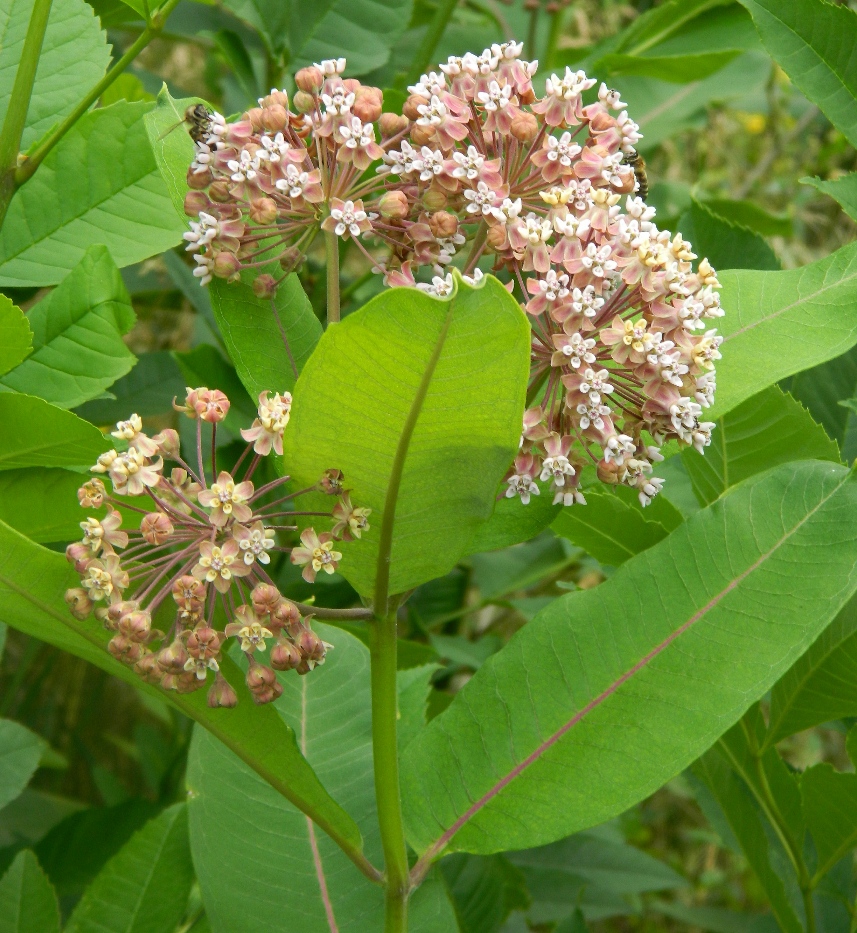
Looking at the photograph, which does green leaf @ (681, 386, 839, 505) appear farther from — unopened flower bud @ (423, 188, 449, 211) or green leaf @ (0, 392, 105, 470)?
green leaf @ (0, 392, 105, 470)

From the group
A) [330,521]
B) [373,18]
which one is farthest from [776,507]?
[373,18]

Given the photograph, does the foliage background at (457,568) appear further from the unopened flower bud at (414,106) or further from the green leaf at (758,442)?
the unopened flower bud at (414,106)

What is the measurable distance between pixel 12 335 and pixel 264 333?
27cm

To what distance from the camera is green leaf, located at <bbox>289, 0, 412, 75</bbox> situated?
6.41 ft

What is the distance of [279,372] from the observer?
111cm

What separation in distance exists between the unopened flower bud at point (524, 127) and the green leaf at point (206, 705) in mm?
594

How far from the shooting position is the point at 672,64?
204cm

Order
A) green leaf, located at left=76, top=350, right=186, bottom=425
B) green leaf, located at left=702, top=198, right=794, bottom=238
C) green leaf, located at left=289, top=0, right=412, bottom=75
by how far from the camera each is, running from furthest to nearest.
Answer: green leaf, located at left=702, top=198, right=794, bottom=238, green leaf, located at left=289, top=0, right=412, bottom=75, green leaf, located at left=76, top=350, right=186, bottom=425

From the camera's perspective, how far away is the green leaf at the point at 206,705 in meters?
0.97

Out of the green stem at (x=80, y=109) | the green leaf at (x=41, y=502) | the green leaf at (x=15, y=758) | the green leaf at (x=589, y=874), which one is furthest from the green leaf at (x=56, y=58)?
the green leaf at (x=589, y=874)

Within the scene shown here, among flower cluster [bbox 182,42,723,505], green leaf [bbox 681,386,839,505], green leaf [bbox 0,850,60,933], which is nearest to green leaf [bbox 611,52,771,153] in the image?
green leaf [bbox 681,386,839,505]

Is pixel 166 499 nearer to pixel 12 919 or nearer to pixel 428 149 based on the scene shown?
pixel 428 149

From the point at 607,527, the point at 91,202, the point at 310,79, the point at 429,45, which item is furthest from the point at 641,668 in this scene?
the point at 429,45

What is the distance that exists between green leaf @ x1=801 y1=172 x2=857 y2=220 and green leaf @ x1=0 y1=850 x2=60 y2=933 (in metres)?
1.30
